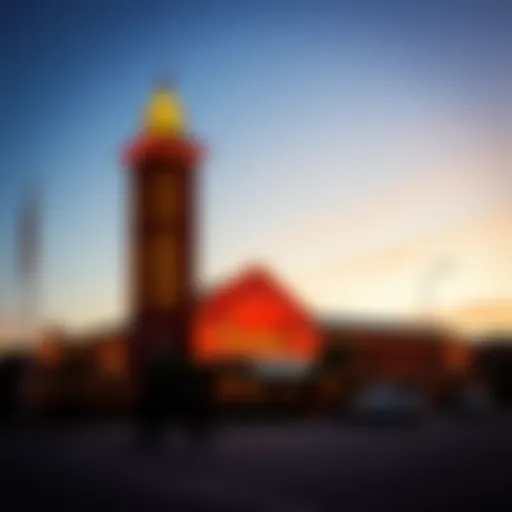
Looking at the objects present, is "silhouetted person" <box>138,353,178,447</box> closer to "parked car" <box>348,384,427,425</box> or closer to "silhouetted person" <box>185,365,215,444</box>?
"silhouetted person" <box>185,365,215,444</box>

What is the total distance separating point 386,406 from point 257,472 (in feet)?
26.9

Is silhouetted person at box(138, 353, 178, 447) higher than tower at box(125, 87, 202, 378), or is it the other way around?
tower at box(125, 87, 202, 378)

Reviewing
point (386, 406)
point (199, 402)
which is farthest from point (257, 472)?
point (386, 406)

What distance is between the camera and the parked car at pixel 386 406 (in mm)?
15844

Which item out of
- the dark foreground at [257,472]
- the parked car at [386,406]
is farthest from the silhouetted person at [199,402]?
the parked car at [386,406]

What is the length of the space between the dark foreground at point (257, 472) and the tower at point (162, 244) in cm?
145

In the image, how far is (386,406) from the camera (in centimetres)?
1667

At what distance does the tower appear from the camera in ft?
42.5

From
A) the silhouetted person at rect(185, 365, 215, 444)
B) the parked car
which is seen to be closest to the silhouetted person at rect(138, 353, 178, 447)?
the silhouetted person at rect(185, 365, 215, 444)

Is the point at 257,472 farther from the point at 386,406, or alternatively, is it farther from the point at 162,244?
the point at 386,406

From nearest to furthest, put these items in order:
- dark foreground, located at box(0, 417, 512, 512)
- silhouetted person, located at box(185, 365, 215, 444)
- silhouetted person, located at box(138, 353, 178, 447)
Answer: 1. dark foreground, located at box(0, 417, 512, 512)
2. silhouetted person, located at box(138, 353, 178, 447)
3. silhouetted person, located at box(185, 365, 215, 444)

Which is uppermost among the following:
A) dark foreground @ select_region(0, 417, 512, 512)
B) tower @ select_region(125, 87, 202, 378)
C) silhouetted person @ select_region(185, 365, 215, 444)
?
tower @ select_region(125, 87, 202, 378)

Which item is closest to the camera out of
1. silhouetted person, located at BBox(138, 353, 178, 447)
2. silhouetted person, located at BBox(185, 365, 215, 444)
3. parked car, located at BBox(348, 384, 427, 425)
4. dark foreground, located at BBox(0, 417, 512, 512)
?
dark foreground, located at BBox(0, 417, 512, 512)

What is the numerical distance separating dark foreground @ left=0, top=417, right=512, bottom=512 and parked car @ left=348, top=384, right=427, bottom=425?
5.32 feet
